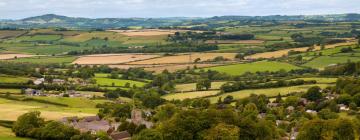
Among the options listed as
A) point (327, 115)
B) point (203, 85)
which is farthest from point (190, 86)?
point (327, 115)

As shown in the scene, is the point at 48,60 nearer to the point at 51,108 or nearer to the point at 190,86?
the point at 190,86

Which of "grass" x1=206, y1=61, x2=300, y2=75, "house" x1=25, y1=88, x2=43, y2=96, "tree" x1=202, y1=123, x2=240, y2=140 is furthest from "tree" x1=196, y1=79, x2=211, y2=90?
"tree" x1=202, y1=123, x2=240, y2=140

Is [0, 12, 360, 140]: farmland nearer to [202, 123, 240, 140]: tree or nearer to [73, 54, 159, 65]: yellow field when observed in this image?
[202, 123, 240, 140]: tree

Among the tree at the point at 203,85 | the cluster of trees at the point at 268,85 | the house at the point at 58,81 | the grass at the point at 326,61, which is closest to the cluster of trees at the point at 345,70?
the cluster of trees at the point at 268,85

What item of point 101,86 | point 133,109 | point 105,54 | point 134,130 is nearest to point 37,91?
point 101,86

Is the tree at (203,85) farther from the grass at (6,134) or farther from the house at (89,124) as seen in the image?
the grass at (6,134)

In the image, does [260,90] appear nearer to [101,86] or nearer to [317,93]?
[317,93]
